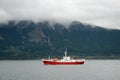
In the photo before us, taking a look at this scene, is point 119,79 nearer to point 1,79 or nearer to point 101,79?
point 101,79

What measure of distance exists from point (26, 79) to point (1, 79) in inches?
388

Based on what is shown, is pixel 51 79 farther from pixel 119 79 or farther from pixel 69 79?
pixel 119 79

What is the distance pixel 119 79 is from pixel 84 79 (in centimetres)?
1351

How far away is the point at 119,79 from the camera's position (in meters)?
151

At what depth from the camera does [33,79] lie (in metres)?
153

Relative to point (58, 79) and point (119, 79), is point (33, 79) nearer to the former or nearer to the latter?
point (58, 79)

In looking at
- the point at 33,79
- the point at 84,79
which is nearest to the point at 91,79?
the point at 84,79

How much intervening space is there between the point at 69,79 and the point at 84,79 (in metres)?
5.94

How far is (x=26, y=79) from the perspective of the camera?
15212cm

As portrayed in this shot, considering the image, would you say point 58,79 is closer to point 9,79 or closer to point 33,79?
point 33,79

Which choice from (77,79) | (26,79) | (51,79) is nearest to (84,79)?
(77,79)

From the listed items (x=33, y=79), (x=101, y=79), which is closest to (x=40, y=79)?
(x=33, y=79)

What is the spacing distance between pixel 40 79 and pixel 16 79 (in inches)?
370

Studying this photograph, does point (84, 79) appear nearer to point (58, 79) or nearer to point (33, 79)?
point (58, 79)
